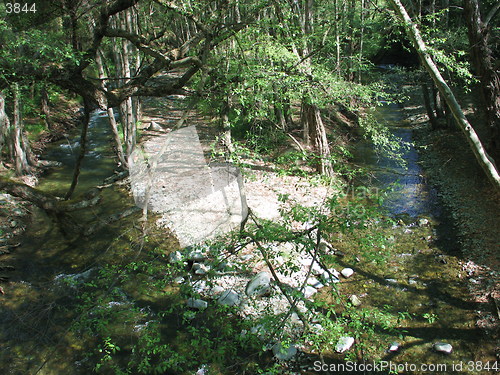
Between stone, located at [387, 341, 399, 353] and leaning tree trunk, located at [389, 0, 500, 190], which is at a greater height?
leaning tree trunk, located at [389, 0, 500, 190]

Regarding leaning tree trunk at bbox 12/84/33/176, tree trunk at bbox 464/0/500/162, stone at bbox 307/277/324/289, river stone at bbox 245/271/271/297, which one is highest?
tree trunk at bbox 464/0/500/162

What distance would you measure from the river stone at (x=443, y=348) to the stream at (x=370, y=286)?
0.06 meters

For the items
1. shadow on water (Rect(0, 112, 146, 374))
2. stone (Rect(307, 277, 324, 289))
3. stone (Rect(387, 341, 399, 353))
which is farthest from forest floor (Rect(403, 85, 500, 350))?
shadow on water (Rect(0, 112, 146, 374))

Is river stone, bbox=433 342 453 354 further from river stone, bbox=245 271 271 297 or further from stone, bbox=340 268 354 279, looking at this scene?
river stone, bbox=245 271 271 297

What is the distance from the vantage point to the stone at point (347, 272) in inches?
275

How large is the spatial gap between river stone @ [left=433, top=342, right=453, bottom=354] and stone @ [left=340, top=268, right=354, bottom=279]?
6.47 feet

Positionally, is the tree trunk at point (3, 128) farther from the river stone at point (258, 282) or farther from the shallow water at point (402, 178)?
the shallow water at point (402, 178)

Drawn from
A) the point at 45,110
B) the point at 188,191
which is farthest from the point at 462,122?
the point at 45,110

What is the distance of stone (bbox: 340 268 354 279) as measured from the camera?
6974mm

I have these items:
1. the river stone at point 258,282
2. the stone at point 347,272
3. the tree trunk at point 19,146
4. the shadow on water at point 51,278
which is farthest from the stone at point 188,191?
the tree trunk at point 19,146

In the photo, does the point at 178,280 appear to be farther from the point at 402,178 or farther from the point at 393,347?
the point at 402,178

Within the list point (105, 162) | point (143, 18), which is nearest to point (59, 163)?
point (105, 162)

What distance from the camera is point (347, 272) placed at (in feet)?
23.1

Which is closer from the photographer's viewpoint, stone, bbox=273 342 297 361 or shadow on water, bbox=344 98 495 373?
stone, bbox=273 342 297 361
